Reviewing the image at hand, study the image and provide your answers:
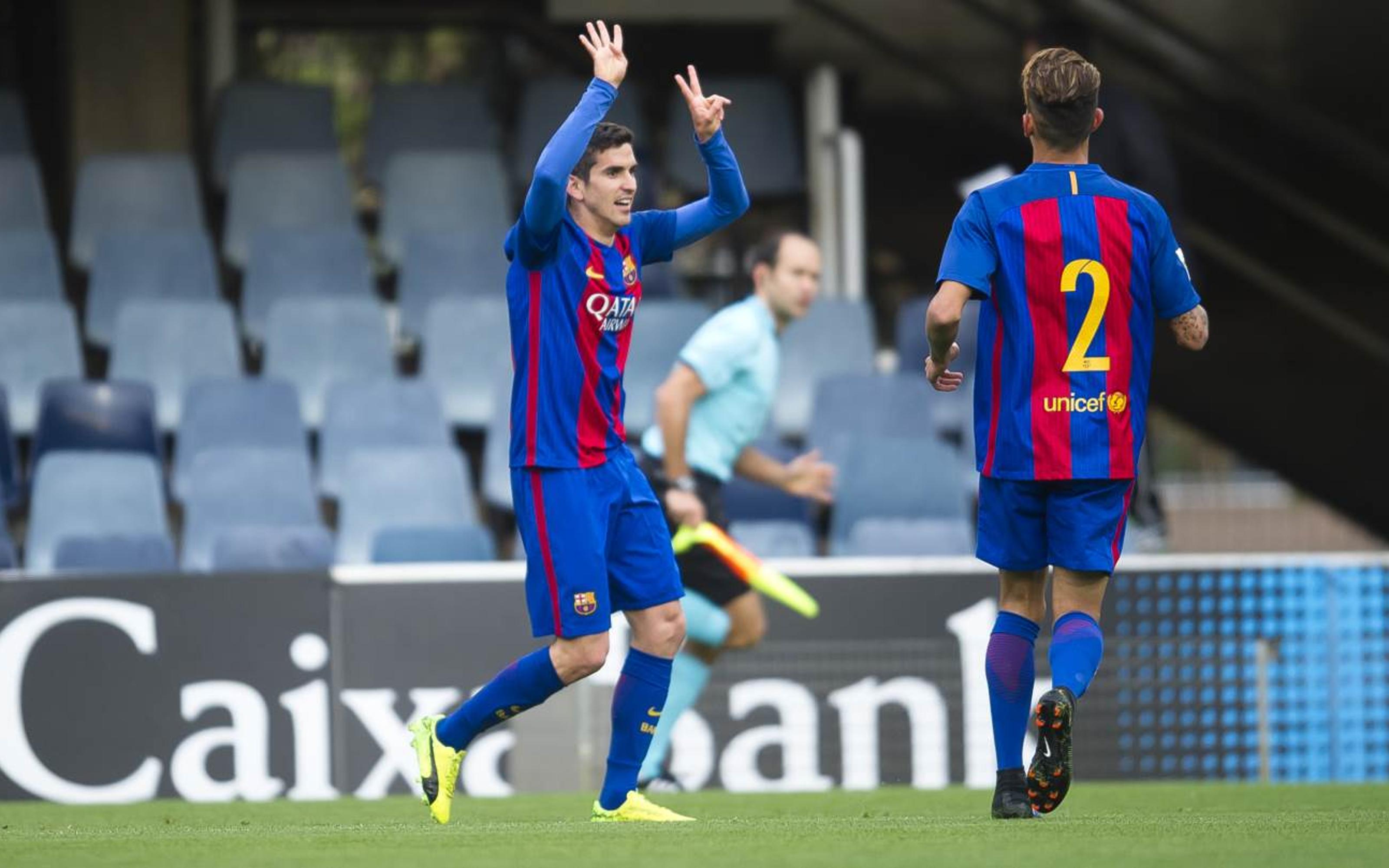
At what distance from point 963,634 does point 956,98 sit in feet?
22.7

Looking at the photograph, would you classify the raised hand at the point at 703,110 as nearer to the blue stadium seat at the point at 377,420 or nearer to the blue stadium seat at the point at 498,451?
the blue stadium seat at the point at 498,451

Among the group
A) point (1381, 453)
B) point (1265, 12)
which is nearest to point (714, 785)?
point (1265, 12)

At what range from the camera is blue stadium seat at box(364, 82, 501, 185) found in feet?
45.6

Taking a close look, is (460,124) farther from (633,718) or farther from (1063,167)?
(1063,167)

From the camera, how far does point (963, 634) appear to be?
30.8 feet

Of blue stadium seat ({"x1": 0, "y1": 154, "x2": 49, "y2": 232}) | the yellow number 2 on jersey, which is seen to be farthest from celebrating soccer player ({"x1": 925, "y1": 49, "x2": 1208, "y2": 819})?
blue stadium seat ({"x1": 0, "y1": 154, "x2": 49, "y2": 232})

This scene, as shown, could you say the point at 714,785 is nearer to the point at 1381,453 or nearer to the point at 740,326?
the point at 740,326

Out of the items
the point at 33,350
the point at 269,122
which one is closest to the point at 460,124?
the point at 269,122

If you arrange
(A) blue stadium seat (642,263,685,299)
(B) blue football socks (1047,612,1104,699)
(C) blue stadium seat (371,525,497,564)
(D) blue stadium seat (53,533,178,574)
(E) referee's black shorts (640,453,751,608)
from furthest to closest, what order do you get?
(A) blue stadium seat (642,263,685,299)
(C) blue stadium seat (371,525,497,564)
(D) blue stadium seat (53,533,178,574)
(E) referee's black shorts (640,453,751,608)
(B) blue football socks (1047,612,1104,699)

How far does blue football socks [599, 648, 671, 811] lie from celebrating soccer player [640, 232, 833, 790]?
1528 mm

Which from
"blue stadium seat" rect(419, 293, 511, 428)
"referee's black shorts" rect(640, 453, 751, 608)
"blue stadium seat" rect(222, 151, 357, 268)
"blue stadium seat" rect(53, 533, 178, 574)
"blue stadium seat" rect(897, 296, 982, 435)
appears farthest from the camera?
"blue stadium seat" rect(222, 151, 357, 268)

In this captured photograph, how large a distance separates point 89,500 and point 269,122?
3927mm

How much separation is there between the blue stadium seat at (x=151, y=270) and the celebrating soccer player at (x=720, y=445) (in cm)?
466

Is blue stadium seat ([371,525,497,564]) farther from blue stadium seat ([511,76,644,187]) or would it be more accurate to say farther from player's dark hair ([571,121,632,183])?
blue stadium seat ([511,76,644,187])
